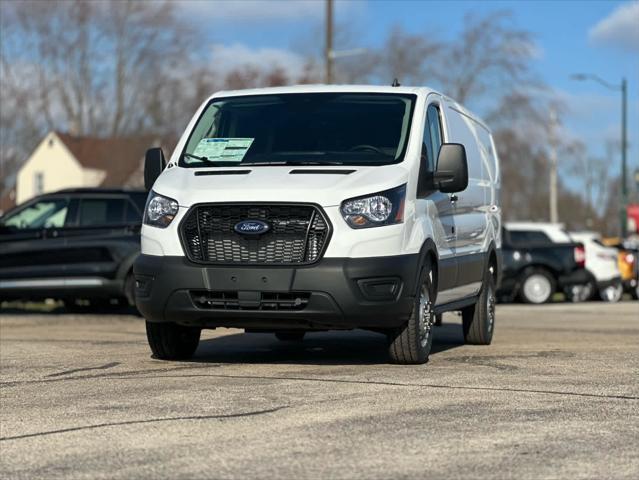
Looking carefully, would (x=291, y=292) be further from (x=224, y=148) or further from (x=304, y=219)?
(x=224, y=148)

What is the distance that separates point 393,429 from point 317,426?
15.2 inches

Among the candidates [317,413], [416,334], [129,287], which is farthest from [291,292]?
[129,287]

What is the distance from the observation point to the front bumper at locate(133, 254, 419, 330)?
889 cm

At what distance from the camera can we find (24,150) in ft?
188

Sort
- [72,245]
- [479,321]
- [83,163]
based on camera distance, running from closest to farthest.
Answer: [479,321] < [72,245] < [83,163]

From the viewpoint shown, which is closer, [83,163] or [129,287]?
[129,287]

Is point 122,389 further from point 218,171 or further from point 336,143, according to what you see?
point 336,143

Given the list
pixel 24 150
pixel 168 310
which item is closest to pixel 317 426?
pixel 168 310

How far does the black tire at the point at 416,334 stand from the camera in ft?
30.8

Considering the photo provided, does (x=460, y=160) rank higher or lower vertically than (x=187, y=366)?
higher

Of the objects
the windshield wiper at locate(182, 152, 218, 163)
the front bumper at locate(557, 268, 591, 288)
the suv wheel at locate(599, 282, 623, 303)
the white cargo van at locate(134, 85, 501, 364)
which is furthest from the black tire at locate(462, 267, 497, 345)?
the suv wheel at locate(599, 282, 623, 303)

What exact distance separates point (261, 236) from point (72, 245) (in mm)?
8307

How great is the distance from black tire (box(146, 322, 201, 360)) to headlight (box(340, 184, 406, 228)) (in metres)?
1.79

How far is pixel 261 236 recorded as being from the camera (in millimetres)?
8945
